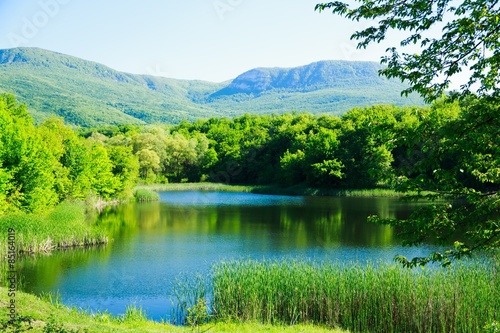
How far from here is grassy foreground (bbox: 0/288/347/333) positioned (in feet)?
30.4

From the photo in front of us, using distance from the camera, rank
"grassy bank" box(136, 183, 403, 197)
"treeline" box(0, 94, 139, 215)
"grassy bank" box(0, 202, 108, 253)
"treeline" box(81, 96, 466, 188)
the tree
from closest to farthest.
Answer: the tree → "grassy bank" box(0, 202, 108, 253) → "treeline" box(0, 94, 139, 215) → "grassy bank" box(136, 183, 403, 197) → "treeline" box(81, 96, 466, 188)

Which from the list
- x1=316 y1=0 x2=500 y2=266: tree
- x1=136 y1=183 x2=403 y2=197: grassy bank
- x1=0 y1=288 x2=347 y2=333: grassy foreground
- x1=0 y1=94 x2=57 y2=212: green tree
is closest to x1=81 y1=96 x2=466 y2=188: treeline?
x1=136 y1=183 x2=403 y2=197: grassy bank

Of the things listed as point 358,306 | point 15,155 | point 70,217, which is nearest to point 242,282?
point 358,306

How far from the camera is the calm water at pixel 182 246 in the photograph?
634 inches

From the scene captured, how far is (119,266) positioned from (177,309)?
678 centimetres

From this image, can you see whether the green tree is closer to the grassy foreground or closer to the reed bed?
the grassy foreground

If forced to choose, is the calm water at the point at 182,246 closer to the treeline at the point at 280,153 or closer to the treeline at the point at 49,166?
the treeline at the point at 49,166

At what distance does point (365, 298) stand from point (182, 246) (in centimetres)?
1396

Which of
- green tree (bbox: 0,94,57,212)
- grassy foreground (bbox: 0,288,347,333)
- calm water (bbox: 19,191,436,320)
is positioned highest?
green tree (bbox: 0,94,57,212)

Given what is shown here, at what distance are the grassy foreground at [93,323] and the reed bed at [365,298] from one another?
0.72 meters

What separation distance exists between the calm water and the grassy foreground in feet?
6.29

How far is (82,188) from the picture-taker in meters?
37.0

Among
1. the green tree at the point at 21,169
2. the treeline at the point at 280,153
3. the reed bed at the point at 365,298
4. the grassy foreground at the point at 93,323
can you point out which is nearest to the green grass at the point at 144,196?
the treeline at the point at 280,153

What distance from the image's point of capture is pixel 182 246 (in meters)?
24.3
